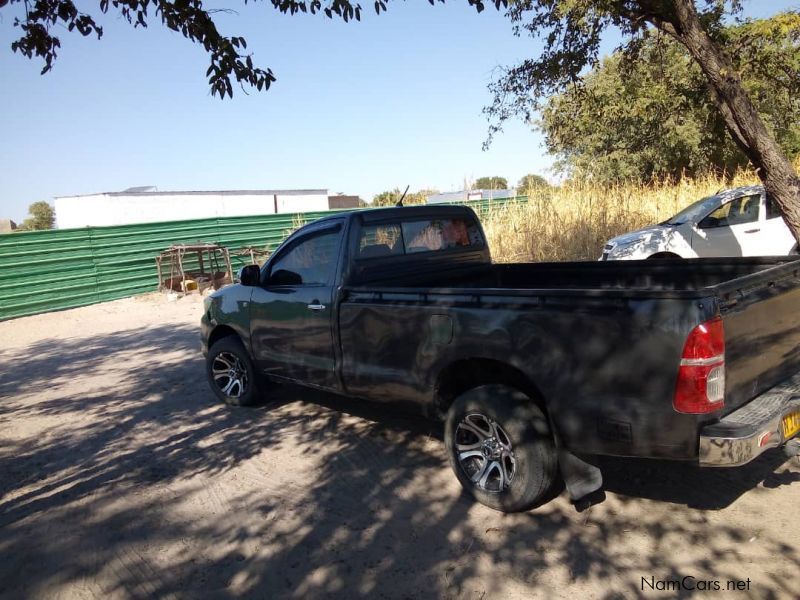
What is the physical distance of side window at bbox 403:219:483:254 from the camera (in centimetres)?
491

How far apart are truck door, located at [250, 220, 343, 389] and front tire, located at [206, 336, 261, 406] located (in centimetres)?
28

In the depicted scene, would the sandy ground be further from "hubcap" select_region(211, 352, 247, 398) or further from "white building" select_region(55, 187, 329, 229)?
"white building" select_region(55, 187, 329, 229)

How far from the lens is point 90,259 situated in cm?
1494

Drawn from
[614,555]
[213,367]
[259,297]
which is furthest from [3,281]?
[614,555]

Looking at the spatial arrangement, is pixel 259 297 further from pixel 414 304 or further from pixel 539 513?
pixel 539 513

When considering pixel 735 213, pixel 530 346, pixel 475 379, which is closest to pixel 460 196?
pixel 735 213

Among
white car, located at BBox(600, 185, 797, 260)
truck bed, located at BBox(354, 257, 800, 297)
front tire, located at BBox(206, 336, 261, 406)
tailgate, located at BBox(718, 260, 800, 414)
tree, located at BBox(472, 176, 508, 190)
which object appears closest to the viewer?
tailgate, located at BBox(718, 260, 800, 414)

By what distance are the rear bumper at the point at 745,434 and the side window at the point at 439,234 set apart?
2684mm

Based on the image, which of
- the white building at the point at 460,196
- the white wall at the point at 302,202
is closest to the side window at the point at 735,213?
the white building at the point at 460,196

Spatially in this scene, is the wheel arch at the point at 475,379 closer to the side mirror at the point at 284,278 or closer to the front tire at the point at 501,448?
the front tire at the point at 501,448

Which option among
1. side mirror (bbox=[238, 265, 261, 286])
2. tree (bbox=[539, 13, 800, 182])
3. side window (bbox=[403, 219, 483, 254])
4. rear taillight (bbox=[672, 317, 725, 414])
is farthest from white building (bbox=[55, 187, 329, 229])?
rear taillight (bbox=[672, 317, 725, 414])

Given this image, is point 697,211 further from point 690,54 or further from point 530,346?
point 530,346

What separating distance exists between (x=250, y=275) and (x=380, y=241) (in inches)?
53.8

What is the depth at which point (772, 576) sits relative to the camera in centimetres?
278
